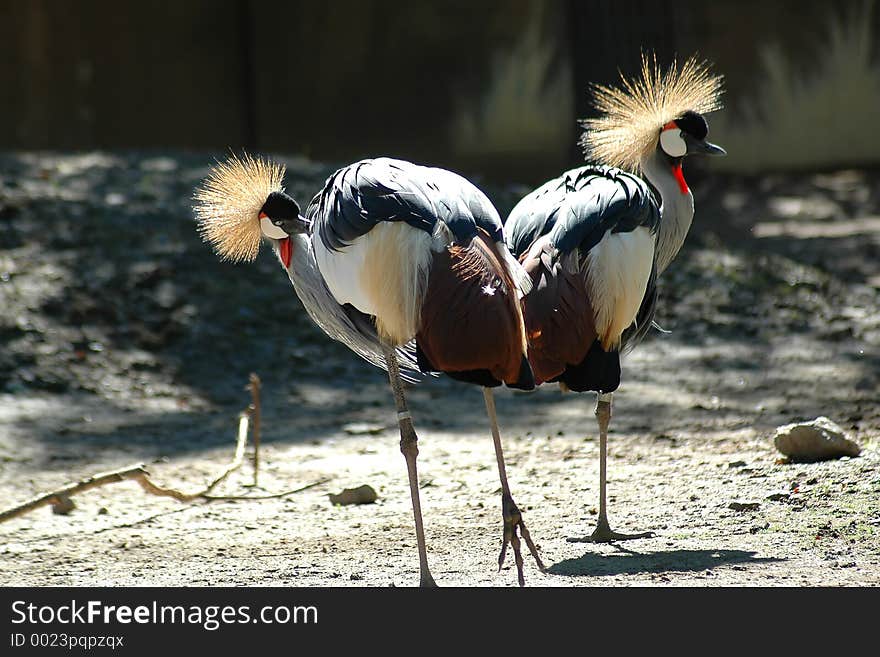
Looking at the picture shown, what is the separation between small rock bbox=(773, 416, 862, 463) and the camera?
17.1 feet

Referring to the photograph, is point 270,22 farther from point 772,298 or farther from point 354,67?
point 772,298

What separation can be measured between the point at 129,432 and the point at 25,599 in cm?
336

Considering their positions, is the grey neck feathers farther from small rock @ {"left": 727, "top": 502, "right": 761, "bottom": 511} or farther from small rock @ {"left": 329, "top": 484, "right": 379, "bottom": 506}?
small rock @ {"left": 727, "top": 502, "right": 761, "bottom": 511}

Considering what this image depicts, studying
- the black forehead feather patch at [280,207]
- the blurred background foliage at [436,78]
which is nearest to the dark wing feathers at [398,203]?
the black forehead feather patch at [280,207]

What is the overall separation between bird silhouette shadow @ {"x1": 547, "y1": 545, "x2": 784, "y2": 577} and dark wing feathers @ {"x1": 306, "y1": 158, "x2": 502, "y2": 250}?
1.15 metres

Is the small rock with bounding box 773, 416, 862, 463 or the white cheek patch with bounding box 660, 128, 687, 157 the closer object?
the small rock with bounding box 773, 416, 862, 463

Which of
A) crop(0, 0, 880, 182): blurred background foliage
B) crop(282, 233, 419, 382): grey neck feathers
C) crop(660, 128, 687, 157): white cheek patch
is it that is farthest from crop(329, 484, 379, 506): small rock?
crop(0, 0, 880, 182): blurred background foliage

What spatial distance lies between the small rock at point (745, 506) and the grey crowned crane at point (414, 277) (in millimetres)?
983

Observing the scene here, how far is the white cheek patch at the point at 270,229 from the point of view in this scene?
4746 mm

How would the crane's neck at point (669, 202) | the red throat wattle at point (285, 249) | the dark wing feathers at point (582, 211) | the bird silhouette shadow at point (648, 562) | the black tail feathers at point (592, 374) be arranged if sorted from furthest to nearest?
the crane's neck at point (669, 202), the red throat wattle at point (285, 249), the dark wing feathers at point (582, 211), the black tail feathers at point (592, 374), the bird silhouette shadow at point (648, 562)

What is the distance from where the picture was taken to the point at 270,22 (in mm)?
12828

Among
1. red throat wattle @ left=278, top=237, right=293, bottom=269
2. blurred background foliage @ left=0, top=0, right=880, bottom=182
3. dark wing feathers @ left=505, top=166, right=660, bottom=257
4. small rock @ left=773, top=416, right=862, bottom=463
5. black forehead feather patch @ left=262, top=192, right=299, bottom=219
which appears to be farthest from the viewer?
blurred background foliage @ left=0, top=0, right=880, bottom=182

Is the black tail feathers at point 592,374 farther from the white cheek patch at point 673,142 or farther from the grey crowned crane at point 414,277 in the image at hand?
the white cheek patch at point 673,142

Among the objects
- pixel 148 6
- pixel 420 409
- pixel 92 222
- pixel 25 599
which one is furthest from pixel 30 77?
pixel 25 599
